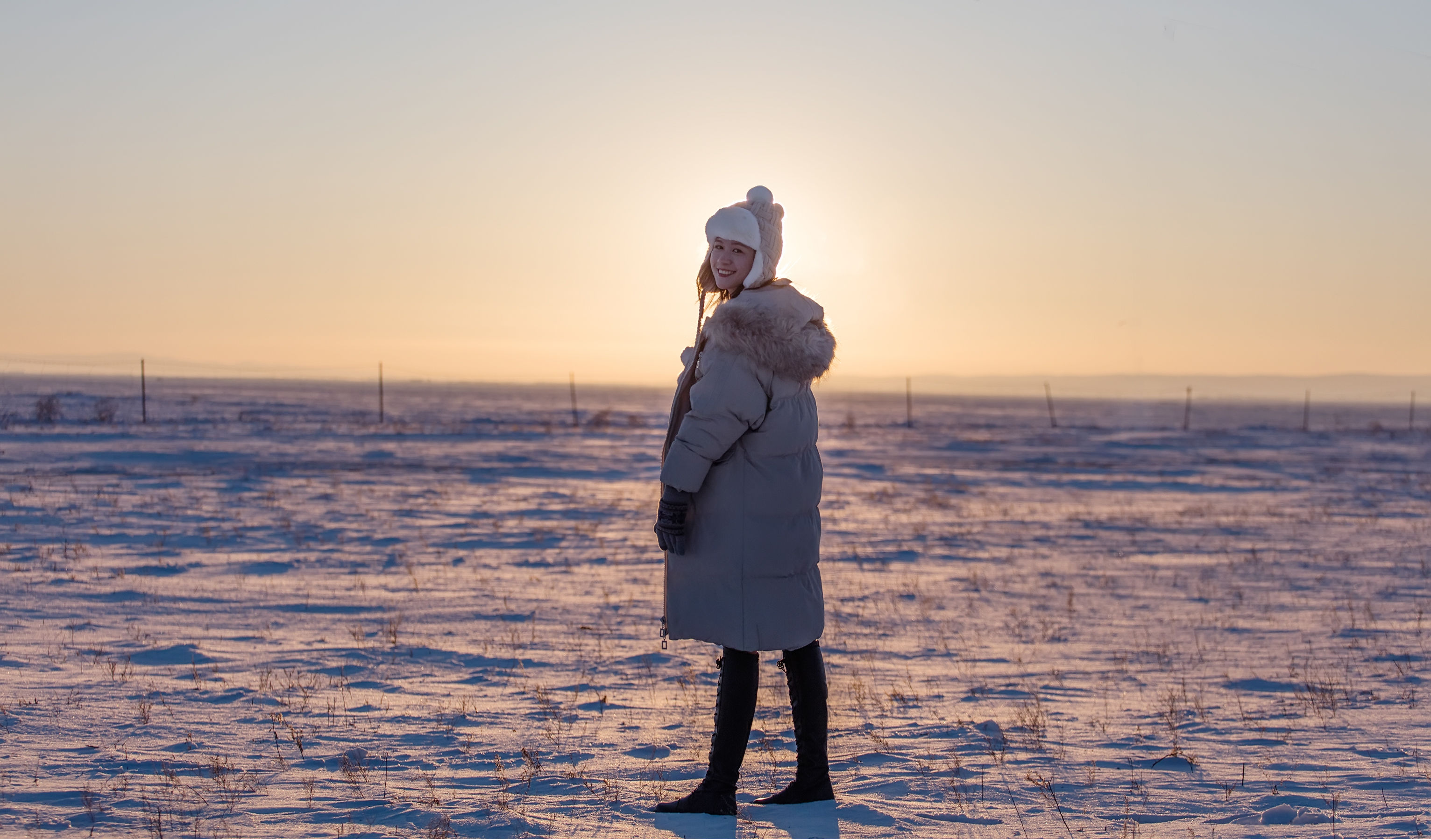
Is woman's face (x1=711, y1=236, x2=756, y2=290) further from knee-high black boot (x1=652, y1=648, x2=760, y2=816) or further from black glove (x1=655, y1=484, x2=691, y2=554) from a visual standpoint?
knee-high black boot (x1=652, y1=648, x2=760, y2=816)

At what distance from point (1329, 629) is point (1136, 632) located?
1.10m

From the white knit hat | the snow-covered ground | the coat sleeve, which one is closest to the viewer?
the coat sleeve

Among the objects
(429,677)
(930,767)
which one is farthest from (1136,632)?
(429,677)

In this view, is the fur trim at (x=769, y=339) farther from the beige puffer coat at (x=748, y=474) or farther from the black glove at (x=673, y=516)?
the black glove at (x=673, y=516)

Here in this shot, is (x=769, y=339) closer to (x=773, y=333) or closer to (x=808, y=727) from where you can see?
(x=773, y=333)

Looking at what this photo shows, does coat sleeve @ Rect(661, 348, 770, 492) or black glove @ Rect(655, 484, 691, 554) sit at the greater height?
coat sleeve @ Rect(661, 348, 770, 492)

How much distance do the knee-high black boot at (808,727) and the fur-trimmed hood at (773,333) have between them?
0.84m

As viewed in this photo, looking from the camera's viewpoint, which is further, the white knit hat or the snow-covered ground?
the snow-covered ground

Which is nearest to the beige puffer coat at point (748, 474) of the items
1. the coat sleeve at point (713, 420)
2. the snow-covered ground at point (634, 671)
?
the coat sleeve at point (713, 420)

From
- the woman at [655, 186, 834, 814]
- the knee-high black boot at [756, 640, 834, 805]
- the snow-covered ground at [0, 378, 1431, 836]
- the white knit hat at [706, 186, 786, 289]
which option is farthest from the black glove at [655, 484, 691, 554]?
the snow-covered ground at [0, 378, 1431, 836]

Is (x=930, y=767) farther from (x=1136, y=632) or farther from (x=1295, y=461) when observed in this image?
(x=1295, y=461)

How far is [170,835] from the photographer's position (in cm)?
279

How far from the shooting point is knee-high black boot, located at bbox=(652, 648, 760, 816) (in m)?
3.08

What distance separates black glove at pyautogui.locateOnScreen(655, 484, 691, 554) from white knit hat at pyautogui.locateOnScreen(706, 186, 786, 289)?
65cm
